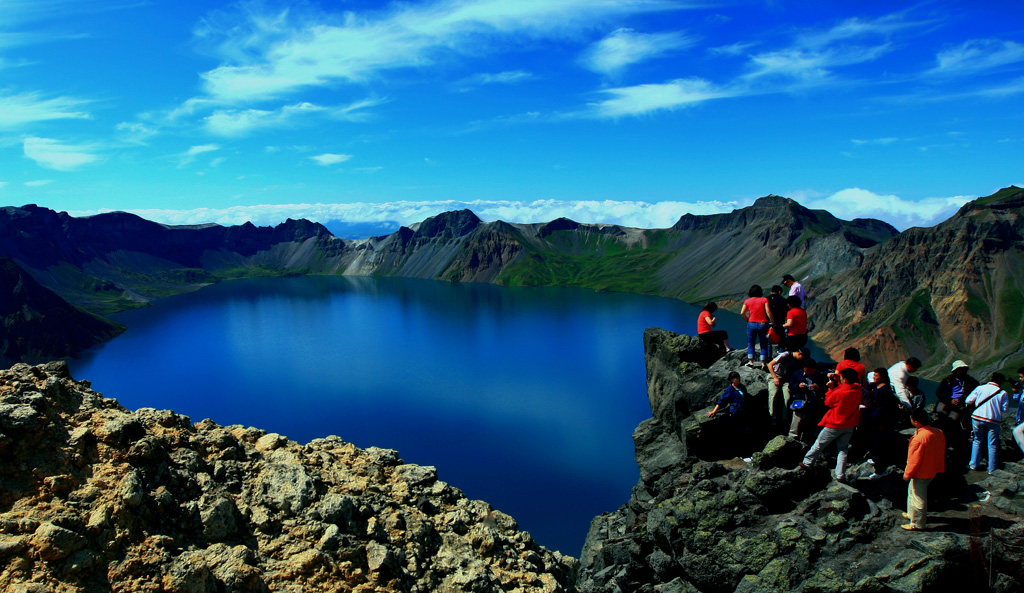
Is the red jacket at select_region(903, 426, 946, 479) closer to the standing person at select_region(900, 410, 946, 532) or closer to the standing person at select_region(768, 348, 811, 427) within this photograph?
the standing person at select_region(900, 410, 946, 532)

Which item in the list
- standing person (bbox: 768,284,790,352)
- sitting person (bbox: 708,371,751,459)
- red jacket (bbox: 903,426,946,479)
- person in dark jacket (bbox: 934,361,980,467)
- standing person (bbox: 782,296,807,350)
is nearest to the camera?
red jacket (bbox: 903,426,946,479)

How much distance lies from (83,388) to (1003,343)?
5855 inches

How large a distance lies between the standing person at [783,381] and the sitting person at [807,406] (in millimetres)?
947

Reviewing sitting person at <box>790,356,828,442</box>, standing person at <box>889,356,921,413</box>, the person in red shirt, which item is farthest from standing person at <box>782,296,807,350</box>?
the person in red shirt

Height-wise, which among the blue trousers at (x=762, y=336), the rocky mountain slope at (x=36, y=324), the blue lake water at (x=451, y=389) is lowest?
the blue lake water at (x=451, y=389)

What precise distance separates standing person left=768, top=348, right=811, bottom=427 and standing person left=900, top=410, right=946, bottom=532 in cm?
598

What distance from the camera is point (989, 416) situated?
1645 centimetres

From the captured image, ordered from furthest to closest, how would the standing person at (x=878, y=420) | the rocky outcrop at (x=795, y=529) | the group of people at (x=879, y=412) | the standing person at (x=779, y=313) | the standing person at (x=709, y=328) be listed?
the standing person at (x=709, y=328), the standing person at (x=779, y=313), the standing person at (x=878, y=420), the group of people at (x=879, y=412), the rocky outcrop at (x=795, y=529)

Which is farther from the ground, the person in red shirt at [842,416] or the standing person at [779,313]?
the standing person at [779,313]

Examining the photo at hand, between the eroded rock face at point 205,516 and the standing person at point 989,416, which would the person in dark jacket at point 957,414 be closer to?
the standing person at point 989,416

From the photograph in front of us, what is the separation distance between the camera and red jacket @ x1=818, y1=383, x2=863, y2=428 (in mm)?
16453

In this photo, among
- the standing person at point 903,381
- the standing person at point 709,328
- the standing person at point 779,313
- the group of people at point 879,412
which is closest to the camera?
the group of people at point 879,412

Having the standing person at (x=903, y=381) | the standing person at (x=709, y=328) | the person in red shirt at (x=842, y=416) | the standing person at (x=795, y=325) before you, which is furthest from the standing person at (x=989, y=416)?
the standing person at (x=709, y=328)

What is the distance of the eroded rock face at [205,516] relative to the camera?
8922 millimetres
